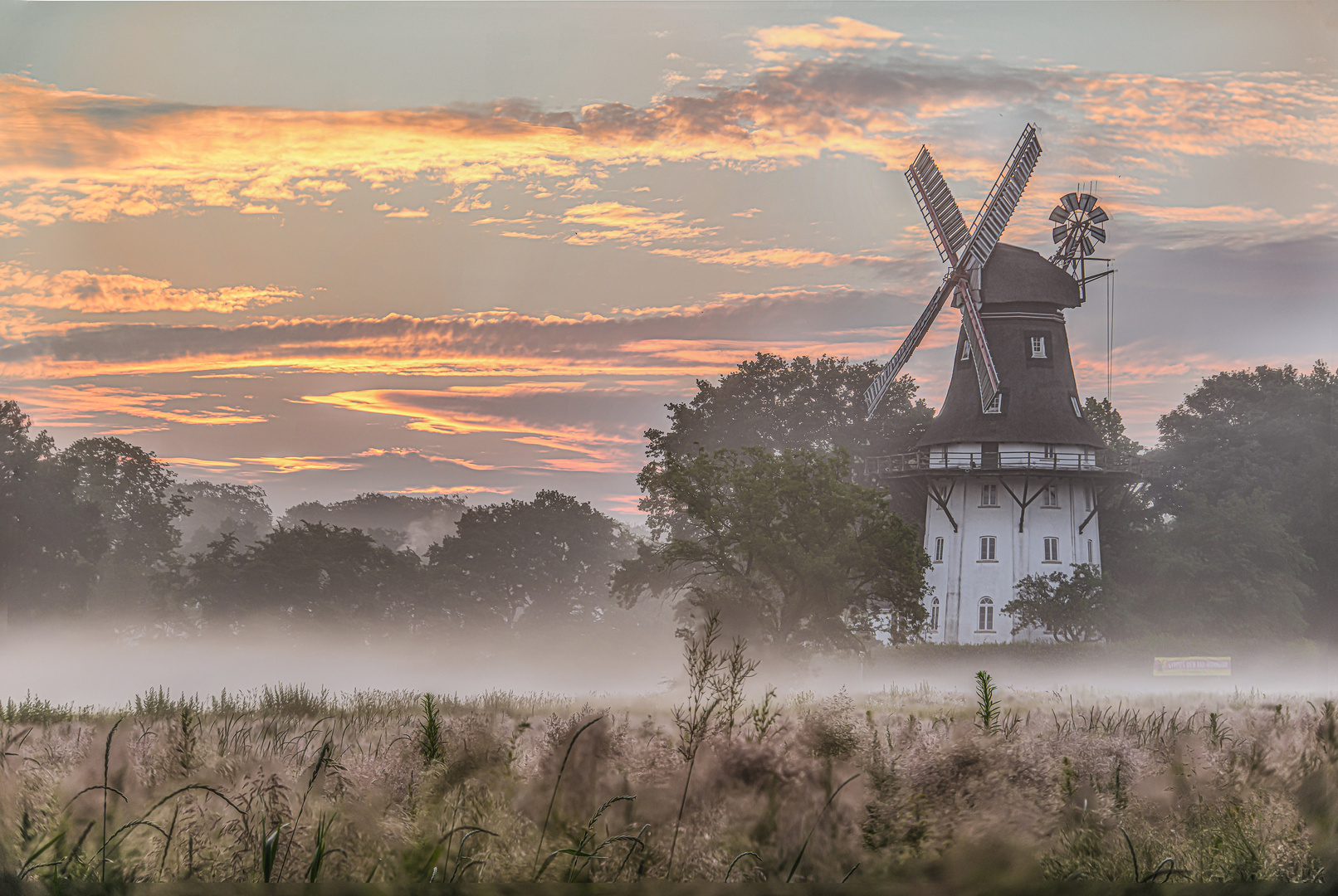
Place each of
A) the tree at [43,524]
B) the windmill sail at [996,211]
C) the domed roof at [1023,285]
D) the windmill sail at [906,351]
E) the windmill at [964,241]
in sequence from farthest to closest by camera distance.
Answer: the domed roof at [1023,285] < the windmill at [964,241] < the windmill sail at [996,211] < the windmill sail at [906,351] < the tree at [43,524]

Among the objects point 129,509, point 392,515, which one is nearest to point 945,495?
point 392,515

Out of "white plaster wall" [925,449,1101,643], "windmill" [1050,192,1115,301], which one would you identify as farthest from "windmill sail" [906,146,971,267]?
"white plaster wall" [925,449,1101,643]

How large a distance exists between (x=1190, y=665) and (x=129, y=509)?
2649 cm

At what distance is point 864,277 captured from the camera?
779 inches

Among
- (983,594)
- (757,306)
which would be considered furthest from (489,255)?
(983,594)

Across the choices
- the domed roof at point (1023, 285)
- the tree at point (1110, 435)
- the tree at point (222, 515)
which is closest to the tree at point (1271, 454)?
the tree at point (1110, 435)

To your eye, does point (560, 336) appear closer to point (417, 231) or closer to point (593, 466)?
point (417, 231)

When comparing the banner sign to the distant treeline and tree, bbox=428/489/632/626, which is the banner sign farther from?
tree, bbox=428/489/632/626

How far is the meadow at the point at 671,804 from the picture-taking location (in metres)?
7.98

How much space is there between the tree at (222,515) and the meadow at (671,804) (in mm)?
13802

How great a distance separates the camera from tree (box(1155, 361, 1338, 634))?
30.9 m

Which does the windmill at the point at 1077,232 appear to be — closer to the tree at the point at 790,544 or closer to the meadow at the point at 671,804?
the tree at the point at 790,544

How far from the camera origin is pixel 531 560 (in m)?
28.6

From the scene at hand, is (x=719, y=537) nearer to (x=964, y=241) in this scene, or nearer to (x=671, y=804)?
(x=671, y=804)
